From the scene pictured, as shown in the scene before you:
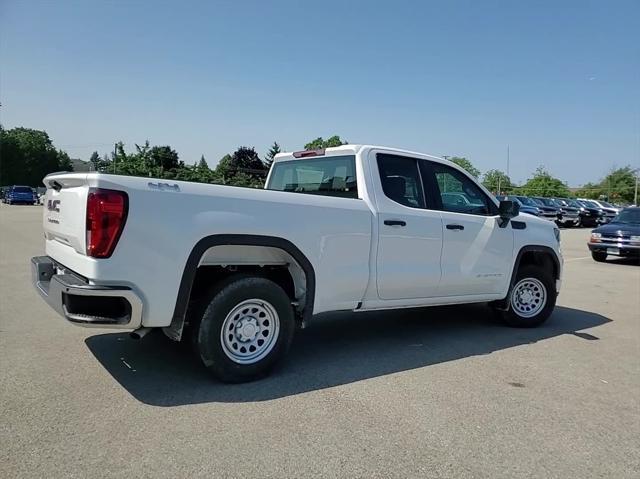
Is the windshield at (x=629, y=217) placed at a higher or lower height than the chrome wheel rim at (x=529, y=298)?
higher

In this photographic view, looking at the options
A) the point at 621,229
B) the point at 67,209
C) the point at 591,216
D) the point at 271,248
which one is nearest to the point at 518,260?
the point at 271,248

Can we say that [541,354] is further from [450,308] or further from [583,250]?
[583,250]

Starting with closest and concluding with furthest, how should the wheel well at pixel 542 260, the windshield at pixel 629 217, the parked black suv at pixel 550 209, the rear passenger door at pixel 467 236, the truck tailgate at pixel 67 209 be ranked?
the truck tailgate at pixel 67 209 < the rear passenger door at pixel 467 236 < the wheel well at pixel 542 260 < the windshield at pixel 629 217 < the parked black suv at pixel 550 209

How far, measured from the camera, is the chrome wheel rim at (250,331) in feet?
13.4

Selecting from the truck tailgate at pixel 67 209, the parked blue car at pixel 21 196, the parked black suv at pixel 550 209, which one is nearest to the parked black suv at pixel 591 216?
the parked black suv at pixel 550 209

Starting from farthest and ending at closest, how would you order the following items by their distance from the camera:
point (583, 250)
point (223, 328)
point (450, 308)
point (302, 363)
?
1. point (583, 250)
2. point (450, 308)
3. point (302, 363)
4. point (223, 328)

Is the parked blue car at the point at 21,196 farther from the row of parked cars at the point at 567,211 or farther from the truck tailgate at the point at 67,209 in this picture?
the truck tailgate at the point at 67,209

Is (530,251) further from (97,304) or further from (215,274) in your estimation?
(97,304)

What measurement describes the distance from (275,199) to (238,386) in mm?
1524

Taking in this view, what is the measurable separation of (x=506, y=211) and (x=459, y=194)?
628 millimetres

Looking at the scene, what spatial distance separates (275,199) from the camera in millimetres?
4125

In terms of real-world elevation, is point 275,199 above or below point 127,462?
above

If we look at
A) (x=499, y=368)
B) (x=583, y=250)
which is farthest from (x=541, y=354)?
(x=583, y=250)

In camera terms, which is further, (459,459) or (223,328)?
(223,328)
